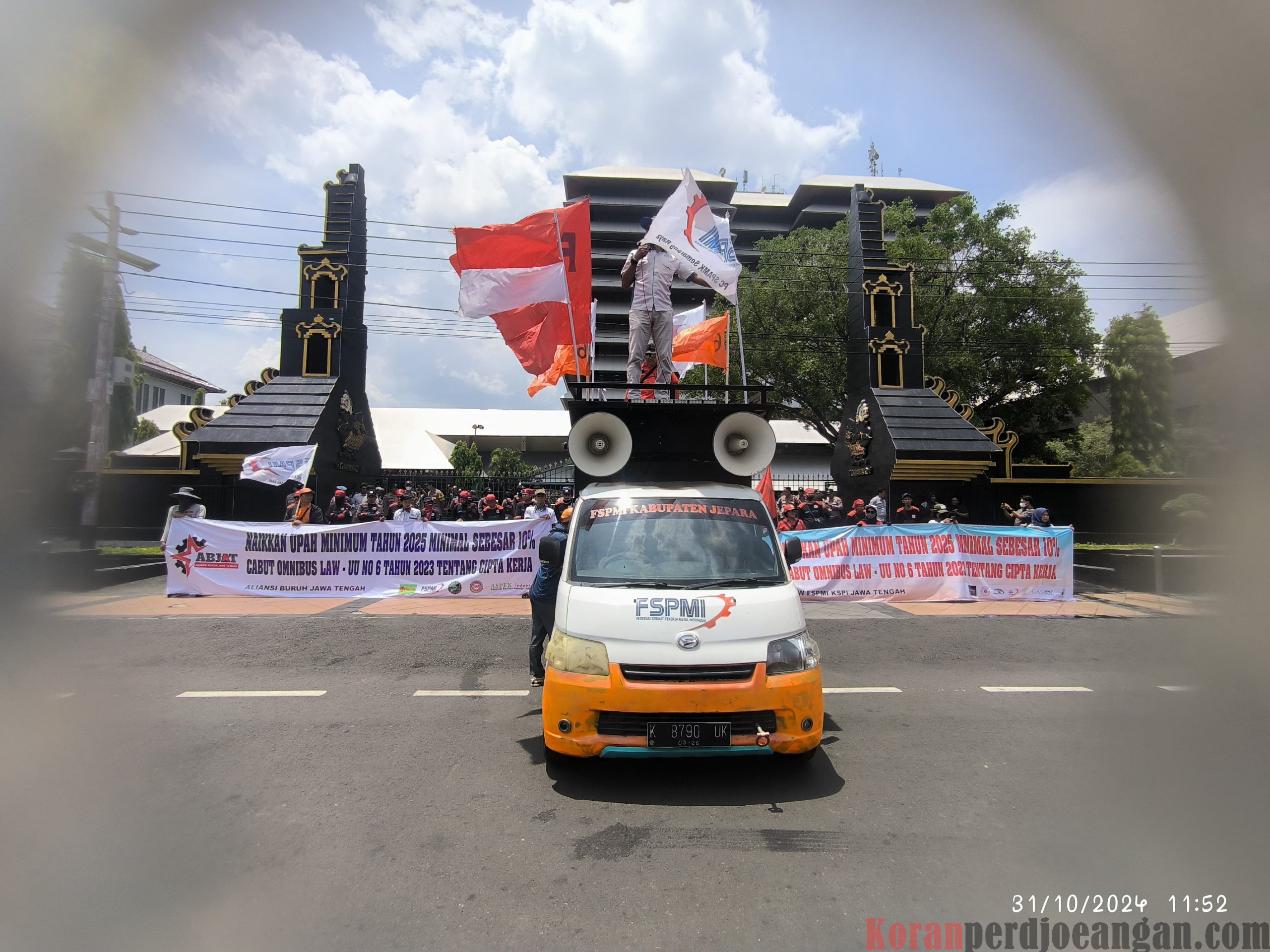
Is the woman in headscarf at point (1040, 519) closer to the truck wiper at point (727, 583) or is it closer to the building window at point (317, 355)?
the truck wiper at point (727, 583)

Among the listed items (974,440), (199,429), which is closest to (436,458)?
(199,429)

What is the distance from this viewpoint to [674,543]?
4.74 metres

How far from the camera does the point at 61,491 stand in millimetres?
2338

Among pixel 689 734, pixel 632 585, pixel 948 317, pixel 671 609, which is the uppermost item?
pixel 948 317

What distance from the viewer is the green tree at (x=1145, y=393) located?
210cm

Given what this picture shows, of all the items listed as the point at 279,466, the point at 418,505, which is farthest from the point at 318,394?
the point at 418,505

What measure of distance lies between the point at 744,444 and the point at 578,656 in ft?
8.04

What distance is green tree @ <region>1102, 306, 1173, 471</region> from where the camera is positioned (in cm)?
210

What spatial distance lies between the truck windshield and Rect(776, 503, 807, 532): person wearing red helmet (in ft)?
21.7

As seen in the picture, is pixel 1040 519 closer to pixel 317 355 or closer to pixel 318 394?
pixel 318 394

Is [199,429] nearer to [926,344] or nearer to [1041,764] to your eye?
[1041,764]

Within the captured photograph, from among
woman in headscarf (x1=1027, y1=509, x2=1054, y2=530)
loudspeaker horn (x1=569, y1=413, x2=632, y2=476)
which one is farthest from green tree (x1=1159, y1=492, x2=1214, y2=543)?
woman in headscarf (x1=1027, y1=509, x2=1054, y2=530)

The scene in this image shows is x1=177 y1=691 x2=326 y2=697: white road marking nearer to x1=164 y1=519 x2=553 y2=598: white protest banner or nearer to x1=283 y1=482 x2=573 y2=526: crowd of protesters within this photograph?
x1=283 y1=482 x2=573 y2=526: crowd of protesters

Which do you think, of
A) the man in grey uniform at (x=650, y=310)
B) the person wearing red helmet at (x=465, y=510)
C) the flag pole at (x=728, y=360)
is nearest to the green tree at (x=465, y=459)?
the person wearing red helmet at (x=465, y=510)
